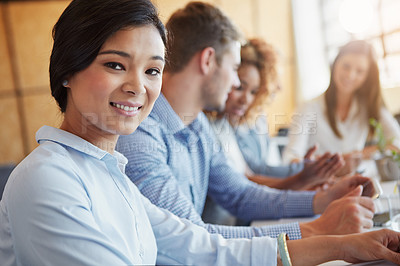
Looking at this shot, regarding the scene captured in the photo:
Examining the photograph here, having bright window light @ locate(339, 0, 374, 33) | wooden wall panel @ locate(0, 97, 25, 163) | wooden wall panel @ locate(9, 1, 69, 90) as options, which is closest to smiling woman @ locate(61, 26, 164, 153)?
bright window light @ locate(339, 0, 374, 33)

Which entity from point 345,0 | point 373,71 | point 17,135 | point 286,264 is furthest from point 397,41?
point 17,135

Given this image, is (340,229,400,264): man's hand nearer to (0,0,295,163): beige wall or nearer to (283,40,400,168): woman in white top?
(283,40,400,168): woman in white top

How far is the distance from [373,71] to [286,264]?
2.09m

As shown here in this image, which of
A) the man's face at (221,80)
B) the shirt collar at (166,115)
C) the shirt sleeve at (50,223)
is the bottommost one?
the shirt sleeve at (50,223)

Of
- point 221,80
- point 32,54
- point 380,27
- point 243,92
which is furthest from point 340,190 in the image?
point 32,54

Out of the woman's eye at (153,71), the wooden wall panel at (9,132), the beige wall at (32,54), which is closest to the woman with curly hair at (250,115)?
the woman's eye at (153,71)

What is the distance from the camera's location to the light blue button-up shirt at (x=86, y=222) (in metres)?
0.62

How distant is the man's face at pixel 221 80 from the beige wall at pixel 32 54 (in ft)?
13.1

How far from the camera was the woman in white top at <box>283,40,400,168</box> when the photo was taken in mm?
→ 2553

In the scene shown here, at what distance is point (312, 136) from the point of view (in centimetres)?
267

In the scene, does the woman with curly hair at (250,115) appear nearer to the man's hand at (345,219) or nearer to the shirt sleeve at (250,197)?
the shirt sleeve at (250,197)

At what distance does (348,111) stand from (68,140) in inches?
90.3

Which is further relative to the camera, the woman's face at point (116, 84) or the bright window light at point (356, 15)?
the bright window light at point (356, 15)

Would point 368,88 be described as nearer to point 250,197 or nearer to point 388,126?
point 388,126
